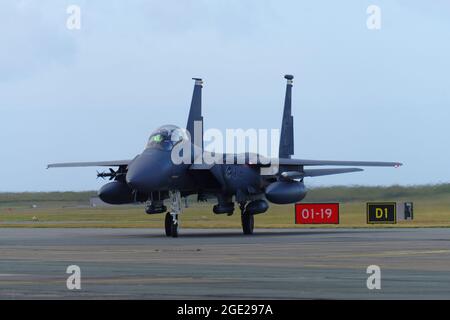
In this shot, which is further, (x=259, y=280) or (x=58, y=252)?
(x=58, y=252)

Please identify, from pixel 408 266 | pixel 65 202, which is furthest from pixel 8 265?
pixel 65 202

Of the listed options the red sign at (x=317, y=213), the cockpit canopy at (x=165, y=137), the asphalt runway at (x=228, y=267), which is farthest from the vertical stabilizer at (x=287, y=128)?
the asphalt runway at (x=228, y=267)

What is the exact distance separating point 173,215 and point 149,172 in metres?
2.27

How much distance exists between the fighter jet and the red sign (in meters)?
7.20

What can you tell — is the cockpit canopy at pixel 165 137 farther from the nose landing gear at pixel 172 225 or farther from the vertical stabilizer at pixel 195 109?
the vertical stabilizer at pixel 195 109

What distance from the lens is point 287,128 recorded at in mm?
48344

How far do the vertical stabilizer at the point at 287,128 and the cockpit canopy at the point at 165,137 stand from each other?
1014cm

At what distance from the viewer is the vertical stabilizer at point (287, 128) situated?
48000 millimetres

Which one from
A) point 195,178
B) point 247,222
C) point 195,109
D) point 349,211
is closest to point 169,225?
point 195,178

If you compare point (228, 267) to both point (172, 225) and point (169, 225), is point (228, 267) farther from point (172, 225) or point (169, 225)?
point (169, 225)
